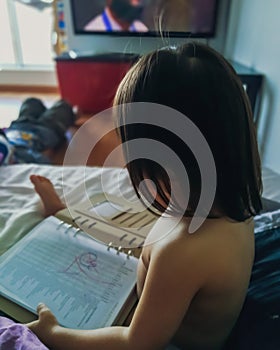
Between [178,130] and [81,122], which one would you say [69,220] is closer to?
[178,130]

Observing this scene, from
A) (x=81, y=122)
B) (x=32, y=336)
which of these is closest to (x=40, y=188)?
(x=32, y=336)

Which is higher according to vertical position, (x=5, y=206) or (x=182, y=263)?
(x=182, y=263)

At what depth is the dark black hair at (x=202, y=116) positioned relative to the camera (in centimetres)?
42

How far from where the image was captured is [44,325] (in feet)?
1.73

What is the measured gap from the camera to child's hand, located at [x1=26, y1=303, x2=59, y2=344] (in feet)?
1.70

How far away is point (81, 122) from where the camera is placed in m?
2.52

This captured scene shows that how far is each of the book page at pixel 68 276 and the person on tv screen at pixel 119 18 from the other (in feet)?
6.63

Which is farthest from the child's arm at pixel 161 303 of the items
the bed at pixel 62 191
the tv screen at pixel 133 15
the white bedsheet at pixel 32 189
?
the tv screen at pixel 133 15

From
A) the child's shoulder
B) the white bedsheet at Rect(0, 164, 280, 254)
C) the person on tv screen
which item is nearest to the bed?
the white bedsheet at Rect(0, 164, 280, 254)

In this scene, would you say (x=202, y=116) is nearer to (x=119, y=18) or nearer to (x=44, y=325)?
(x=44, y=325)

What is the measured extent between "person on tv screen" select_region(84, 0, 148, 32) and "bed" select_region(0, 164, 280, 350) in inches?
66.6

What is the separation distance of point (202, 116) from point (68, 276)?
39cm

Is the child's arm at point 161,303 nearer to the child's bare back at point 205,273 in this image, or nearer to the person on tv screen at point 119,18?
the child's bare back at point 205,273

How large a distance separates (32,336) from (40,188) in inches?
17.3
